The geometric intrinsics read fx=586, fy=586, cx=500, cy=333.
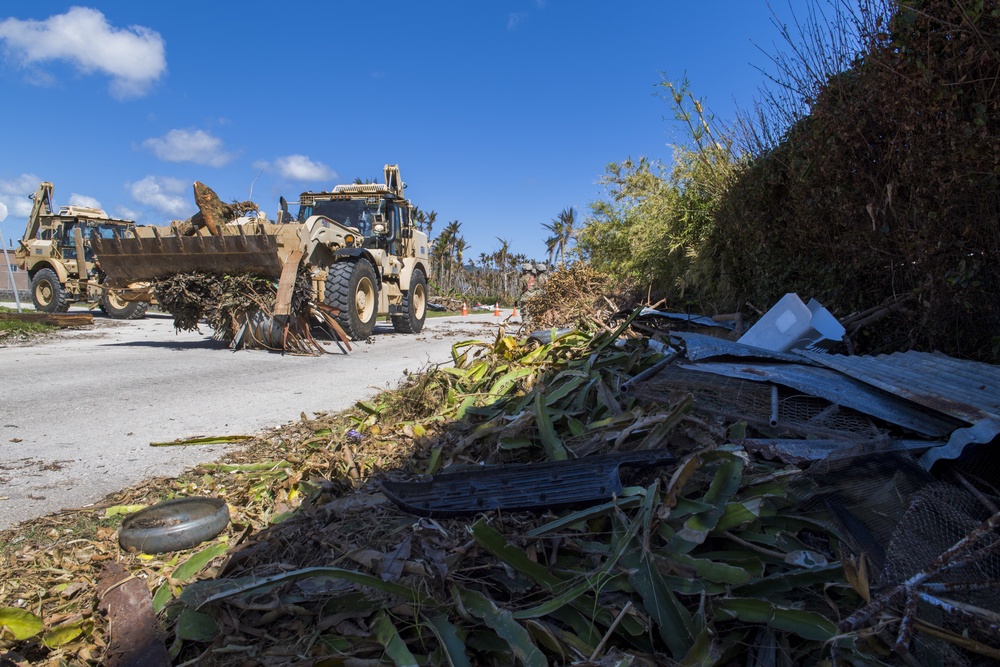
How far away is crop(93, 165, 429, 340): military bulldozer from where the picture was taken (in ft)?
26.7

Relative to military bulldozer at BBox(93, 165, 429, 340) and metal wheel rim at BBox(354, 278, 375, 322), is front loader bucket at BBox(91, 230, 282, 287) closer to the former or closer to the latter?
military bulldozer at BBox(93, 165, 429, 340)

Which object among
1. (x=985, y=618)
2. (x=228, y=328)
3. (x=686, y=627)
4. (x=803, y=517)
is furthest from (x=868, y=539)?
(x=228, y=328)

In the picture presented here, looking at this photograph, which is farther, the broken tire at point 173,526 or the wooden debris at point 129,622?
the broken tire at point 173,526

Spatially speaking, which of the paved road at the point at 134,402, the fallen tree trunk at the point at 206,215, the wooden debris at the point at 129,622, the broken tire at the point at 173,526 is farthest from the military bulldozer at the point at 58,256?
the wooden debris at the point at 129,622

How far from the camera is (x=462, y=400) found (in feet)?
12.7

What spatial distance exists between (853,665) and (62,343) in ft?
39.4

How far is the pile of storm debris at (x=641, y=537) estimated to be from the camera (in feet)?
5.04

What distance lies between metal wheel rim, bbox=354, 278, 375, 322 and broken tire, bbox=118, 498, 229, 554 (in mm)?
7846

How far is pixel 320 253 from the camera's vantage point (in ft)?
30.8

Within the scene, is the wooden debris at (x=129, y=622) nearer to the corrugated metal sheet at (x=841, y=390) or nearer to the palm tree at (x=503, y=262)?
the corrugated metal sheet at (x=841, y=390)

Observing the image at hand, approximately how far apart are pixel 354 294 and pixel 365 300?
0.84 meters

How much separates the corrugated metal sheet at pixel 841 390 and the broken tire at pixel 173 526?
100.0 inches

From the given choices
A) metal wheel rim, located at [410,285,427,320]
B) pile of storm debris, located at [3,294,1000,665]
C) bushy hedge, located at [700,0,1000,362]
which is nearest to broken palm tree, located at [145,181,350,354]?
metal wheel rim, located at [410,285,427,320]

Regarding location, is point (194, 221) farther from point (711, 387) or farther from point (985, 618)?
point (985, 618)
